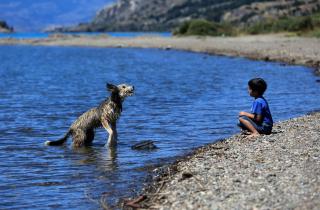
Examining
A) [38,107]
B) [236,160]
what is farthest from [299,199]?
[38,107]

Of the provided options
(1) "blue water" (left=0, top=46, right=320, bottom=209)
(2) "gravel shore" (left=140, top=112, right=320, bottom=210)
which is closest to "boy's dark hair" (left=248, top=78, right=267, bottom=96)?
(2) "gravel shore" (left=140, top=112, right=320, bottom=210)

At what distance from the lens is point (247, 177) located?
10055mm

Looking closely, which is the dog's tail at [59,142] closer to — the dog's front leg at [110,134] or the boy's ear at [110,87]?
the dog's front leg at [110,134]

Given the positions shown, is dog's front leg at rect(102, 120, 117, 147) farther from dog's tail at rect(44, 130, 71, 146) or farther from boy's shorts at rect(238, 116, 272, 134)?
boy's shorts at rect(238, 116, 272, 134)

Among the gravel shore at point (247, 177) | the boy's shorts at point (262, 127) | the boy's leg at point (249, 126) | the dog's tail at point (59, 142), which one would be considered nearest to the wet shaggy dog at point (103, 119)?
the dog's tail at point (59, 142)

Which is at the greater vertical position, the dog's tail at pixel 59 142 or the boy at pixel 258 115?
the boy at pixel 258 115

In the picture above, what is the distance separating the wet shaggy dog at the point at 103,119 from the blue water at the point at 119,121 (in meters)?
0.25

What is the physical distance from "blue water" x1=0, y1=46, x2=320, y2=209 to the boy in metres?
1.37

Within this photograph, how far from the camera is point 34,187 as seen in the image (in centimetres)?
1122

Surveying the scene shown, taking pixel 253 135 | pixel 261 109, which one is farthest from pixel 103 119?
pixel 261 109

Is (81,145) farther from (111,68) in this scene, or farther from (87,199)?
(111,68)

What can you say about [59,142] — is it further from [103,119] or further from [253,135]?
[253,135]

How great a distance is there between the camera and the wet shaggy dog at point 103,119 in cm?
1482

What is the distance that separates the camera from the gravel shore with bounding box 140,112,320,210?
29.0 ft
